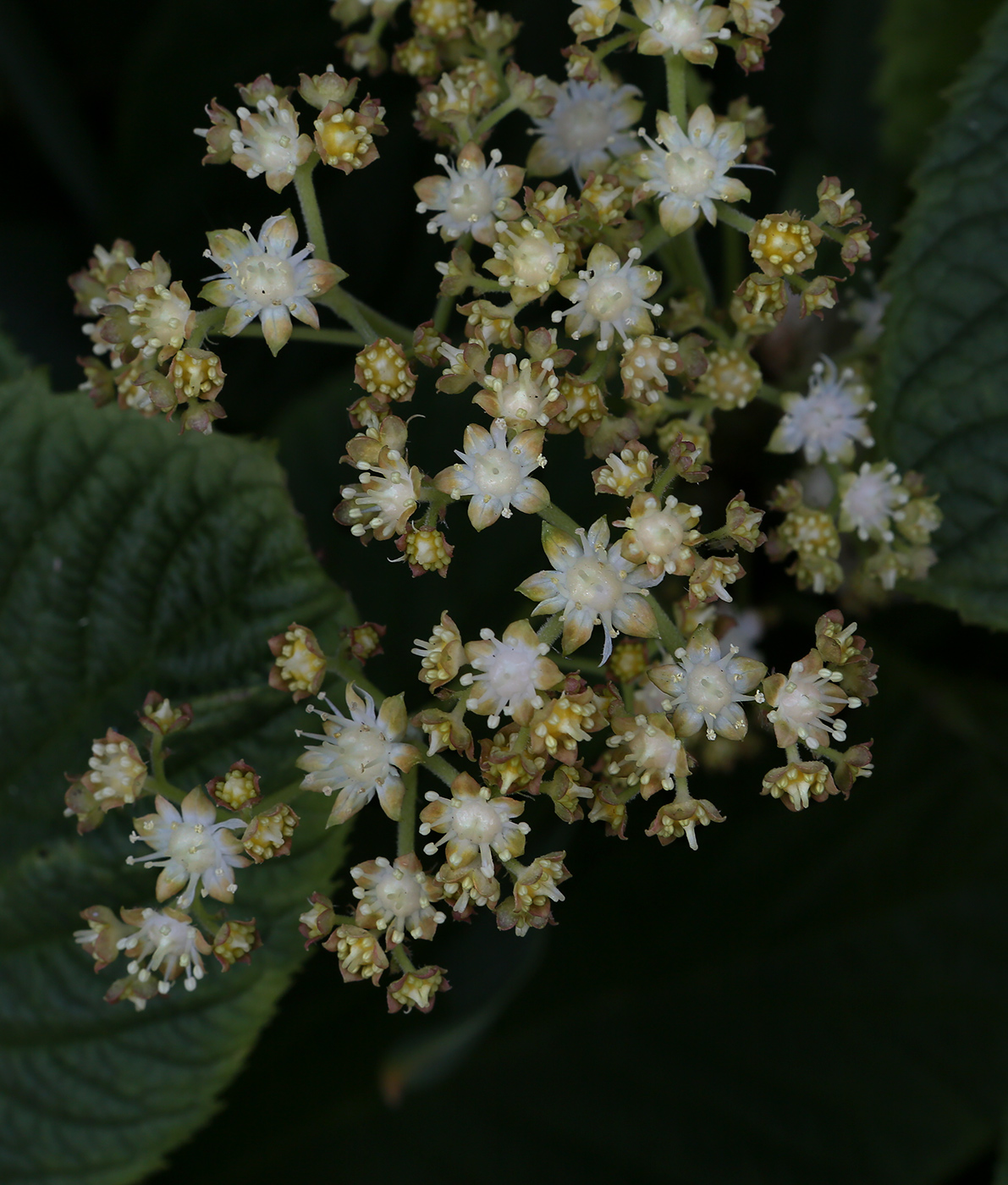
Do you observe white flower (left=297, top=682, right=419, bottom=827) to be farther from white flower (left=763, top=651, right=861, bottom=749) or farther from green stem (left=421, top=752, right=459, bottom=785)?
white flower (left=763, top=651, right=861, bottom=749)

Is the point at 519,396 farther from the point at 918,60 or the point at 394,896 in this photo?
the point at 918,60

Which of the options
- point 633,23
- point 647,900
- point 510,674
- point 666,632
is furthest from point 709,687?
point 647,900

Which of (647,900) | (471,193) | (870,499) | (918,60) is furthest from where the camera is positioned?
(647,900)

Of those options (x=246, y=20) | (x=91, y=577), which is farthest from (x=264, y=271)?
A: (x=246, y=20)

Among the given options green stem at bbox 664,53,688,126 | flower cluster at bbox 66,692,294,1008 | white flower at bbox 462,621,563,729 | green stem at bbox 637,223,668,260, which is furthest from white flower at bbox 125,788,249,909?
green stem at bbox 664,53,688,126

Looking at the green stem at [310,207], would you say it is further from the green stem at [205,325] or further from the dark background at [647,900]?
the dark background at [647,900]

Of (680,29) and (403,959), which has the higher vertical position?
(680,29)

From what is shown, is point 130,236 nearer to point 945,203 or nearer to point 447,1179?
point 945,203
